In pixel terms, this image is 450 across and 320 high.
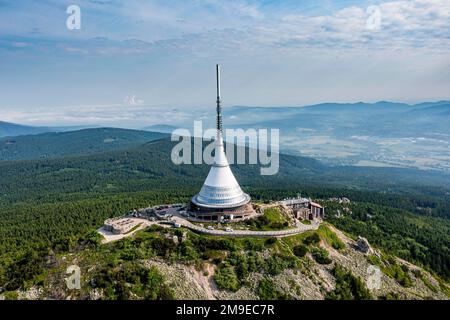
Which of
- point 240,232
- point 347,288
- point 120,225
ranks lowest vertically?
point 347,288

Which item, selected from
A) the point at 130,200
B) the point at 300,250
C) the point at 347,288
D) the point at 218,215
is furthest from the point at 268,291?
the point at 130,200

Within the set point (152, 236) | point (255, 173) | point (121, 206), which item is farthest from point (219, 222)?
point (255, 173)

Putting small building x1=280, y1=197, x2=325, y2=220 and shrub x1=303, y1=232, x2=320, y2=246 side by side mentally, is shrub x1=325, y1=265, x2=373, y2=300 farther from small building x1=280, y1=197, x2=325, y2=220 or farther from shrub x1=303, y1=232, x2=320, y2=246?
small building x1=280, y1=197, x2=325, y2=220

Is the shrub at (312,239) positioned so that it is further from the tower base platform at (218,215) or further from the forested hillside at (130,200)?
the forested hillside at (130,200)

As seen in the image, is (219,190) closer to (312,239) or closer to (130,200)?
(312,239)

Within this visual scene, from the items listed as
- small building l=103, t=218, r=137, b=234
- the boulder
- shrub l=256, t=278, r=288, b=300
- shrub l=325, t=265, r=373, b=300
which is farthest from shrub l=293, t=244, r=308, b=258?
small building l=103, t=218, r=137, b=234

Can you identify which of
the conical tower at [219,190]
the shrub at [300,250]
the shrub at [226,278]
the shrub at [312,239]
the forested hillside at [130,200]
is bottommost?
the forested hillside at [130,200]

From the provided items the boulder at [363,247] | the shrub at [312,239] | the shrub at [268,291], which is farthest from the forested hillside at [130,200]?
the shrub at [312,239]
